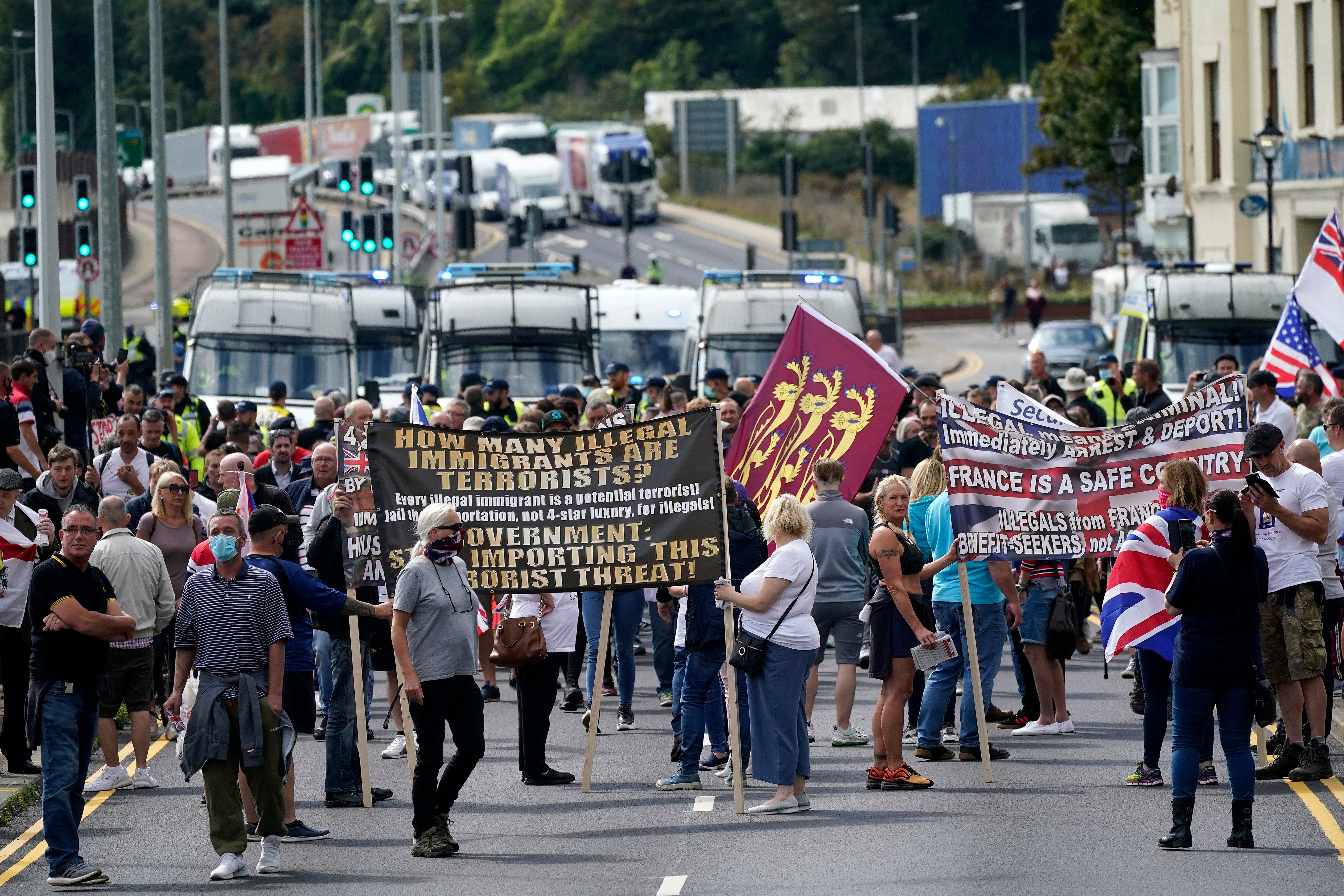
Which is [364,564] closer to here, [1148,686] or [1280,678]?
[1148,686]

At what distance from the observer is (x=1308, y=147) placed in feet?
127

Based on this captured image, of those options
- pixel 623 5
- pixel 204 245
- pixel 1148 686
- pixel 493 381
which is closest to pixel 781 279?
pixel 493 381

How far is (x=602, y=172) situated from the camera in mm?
78250

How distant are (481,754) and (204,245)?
Answer: 69.1m

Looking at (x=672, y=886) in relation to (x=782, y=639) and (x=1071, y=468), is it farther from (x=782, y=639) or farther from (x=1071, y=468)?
(x=1071, y=468)

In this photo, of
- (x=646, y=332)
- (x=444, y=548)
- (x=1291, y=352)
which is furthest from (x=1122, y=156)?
(x=444, y=548)

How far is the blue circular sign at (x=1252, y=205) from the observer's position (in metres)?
35.2

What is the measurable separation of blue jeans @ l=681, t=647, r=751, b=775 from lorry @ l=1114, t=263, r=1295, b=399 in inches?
586

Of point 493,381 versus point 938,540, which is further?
point 493,381

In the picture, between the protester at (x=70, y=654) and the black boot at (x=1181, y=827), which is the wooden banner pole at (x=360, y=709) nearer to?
the protester at (x=70, y=654)

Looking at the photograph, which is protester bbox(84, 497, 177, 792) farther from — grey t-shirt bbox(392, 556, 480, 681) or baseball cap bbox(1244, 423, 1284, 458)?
baseball cap bbox(1244, 423, 1284, 458)

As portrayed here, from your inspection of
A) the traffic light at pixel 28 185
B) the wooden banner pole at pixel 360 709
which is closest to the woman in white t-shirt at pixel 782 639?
the wooden banner pole at pixel 360 709

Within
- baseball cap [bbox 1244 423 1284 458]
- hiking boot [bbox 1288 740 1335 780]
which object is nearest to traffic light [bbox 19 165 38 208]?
baseball cap [bbox 1244 423 1284 458]

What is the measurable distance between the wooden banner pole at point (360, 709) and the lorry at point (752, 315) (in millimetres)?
13623
